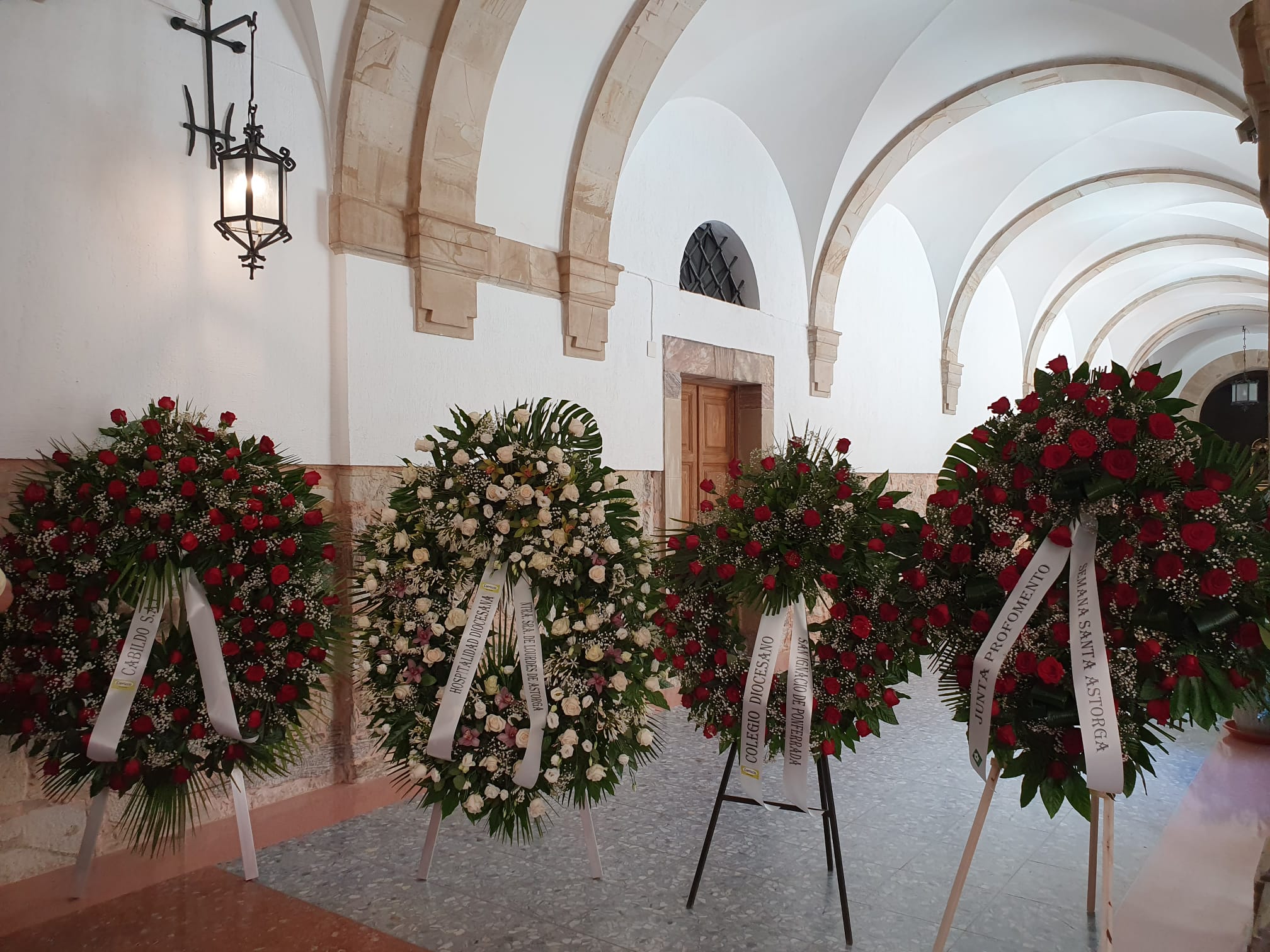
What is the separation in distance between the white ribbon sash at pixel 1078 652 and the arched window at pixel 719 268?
5494 mm

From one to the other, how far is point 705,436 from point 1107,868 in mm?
5986

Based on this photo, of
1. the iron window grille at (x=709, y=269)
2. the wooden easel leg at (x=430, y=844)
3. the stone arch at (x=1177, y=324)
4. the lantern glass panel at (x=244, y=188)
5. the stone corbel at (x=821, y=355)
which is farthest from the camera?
the stone arch at (x=1177, y=324)

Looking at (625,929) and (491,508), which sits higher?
(491,508)

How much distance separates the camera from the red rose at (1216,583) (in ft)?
7.27

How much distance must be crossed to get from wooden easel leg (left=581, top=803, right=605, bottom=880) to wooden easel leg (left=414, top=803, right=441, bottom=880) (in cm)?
54

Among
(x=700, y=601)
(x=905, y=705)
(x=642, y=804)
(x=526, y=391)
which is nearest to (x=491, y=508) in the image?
(x=700, y=601)

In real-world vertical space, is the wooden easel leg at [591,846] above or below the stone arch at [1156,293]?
below

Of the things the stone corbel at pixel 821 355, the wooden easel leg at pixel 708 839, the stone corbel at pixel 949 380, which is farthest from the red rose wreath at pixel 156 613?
the stone corbel at pixel 949 380

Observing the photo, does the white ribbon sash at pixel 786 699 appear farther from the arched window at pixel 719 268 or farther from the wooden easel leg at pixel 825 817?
the arched window at pixel 719 268

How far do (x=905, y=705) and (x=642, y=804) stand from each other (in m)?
2.87

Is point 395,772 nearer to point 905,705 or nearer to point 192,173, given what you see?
point 192,173

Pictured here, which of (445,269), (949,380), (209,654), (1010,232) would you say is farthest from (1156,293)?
(209,654)

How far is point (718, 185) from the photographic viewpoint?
7.94 metres

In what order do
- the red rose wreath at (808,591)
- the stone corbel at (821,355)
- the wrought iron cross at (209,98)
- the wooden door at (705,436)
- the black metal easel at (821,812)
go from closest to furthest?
the red rose wreath at (808,591), the black metal easel at (821,812), the wrought iron cross at (209,98), the wooden door at (705,436), the stone corbel at (821,355)
